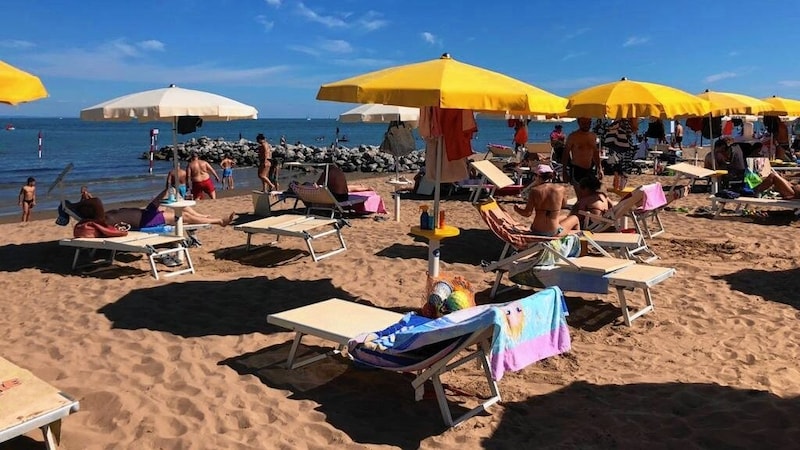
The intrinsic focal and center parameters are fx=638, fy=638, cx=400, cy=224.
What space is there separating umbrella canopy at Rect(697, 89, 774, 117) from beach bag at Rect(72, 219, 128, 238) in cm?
941

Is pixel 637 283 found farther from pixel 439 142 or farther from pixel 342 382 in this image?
pixel 342 382

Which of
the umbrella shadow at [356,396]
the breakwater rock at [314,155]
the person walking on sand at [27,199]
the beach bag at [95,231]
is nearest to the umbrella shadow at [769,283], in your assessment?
the umbrella shadow at [356,396]

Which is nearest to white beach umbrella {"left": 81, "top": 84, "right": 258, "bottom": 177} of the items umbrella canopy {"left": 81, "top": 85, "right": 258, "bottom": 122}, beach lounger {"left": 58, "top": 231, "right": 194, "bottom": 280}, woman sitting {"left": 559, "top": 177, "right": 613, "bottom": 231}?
umbrella canopy {"left": 81, "top": 85, "right": 258, "bottom": 122}

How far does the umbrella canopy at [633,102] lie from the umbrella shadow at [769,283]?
77.0 inches

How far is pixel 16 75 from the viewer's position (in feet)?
12.9

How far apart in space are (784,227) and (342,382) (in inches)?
315

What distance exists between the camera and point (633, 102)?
7320mm

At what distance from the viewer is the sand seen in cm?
346

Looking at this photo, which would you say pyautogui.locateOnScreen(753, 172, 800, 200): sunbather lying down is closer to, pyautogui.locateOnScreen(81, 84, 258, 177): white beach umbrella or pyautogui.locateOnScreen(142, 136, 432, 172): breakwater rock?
pyautogui.locateOnScreen(81, 84, 258, 177): white beach umbrella

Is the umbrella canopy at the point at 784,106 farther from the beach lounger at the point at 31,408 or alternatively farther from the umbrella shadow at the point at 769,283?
the beach lounger at the point at 31,408

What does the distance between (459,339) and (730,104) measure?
10.1 metres

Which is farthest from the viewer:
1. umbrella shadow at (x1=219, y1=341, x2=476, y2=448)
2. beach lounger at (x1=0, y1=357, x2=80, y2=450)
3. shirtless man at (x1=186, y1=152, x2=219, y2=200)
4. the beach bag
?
shirtless man at (x1=186, y1=152, x2=219, y2=200)

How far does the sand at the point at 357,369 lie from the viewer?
3.46 metres

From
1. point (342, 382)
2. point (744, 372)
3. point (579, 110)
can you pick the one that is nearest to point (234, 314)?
point (342, 382)
